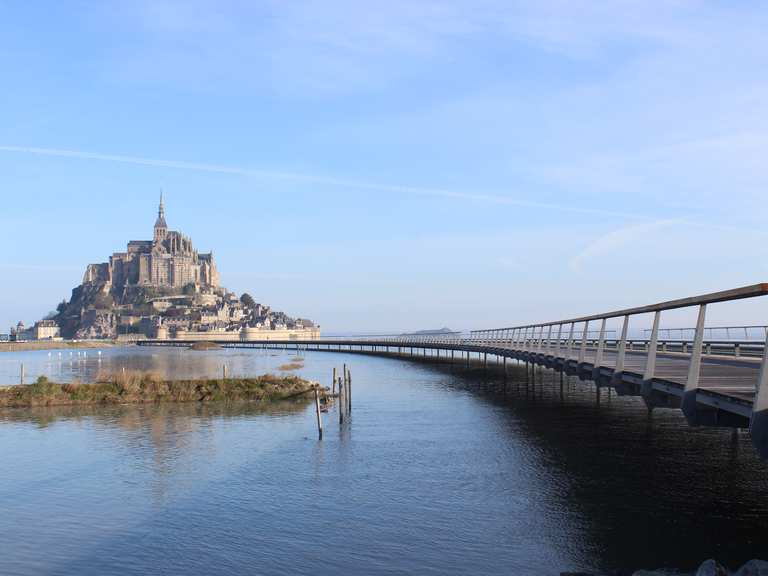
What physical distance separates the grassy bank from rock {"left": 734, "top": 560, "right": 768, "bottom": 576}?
40.1 meters

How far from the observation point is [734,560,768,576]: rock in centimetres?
1338

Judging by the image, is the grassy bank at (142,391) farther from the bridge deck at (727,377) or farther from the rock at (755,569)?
the rock at (755,569)

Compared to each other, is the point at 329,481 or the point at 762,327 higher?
the point at 762,327

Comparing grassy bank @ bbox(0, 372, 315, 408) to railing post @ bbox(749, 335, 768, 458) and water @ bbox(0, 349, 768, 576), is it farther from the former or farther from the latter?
railing post @ bbox(749, 335, 768, 458)

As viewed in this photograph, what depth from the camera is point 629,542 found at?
18.0 meters

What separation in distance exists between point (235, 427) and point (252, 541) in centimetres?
2008

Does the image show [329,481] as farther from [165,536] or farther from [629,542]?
[629,542]

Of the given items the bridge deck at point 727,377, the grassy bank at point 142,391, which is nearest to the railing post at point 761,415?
the bridge deck at point 727,377

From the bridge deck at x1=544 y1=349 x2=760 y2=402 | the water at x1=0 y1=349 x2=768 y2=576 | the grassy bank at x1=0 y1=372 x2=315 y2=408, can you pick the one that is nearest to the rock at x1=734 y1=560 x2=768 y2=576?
the water at x1=0 y1=349 x2=768 y2=576

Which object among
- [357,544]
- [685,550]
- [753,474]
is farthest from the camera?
[753,474]

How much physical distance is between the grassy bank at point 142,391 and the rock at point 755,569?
40.1 m

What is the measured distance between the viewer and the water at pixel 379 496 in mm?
17812

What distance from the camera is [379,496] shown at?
931 inches

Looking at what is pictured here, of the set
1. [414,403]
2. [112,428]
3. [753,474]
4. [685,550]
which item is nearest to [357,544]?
[685,550]
